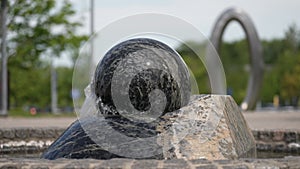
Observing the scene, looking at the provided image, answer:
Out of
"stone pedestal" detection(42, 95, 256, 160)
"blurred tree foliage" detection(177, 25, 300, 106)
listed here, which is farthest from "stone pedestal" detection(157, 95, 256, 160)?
"blurred tree foliage" detection(177, 25, 300, 106)

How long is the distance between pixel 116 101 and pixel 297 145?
5.43 meters

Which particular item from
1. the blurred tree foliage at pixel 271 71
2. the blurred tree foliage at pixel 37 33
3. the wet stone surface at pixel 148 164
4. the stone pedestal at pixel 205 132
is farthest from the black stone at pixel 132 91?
the blurred tree foliage at pixel 271 71

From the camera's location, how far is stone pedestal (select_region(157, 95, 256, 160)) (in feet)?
20.4

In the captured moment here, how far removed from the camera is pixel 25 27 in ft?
87.9

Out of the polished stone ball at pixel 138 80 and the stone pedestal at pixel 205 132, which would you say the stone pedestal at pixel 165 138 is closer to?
the stone pedestal at pixel 205 132

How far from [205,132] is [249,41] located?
25.7 meters

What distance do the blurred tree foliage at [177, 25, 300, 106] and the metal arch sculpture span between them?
13712 millimetres

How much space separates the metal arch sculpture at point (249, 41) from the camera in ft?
102

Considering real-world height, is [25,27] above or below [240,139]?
above

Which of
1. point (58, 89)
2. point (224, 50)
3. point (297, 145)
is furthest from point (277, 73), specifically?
point (297, 145)

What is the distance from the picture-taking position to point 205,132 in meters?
6.56

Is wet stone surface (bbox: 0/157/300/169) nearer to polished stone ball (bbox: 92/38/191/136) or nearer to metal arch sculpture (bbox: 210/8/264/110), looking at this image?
polished stone ball (bbox: 92/38/191/136)

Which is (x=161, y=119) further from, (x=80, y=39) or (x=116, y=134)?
(x=80, y=39)

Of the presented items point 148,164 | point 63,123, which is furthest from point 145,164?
point 63,123
